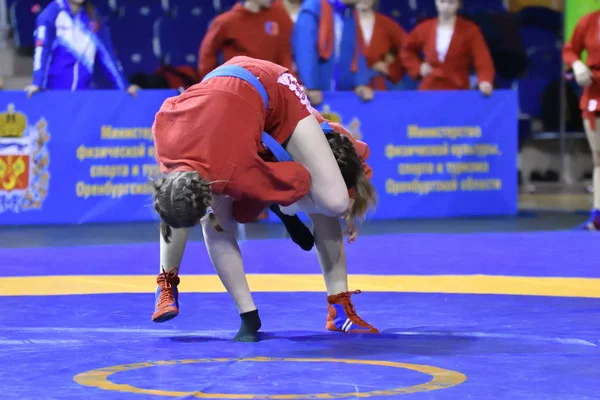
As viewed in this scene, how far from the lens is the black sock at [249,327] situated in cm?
389

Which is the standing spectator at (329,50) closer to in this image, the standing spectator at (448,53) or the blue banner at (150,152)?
the blue banner at (150,152)

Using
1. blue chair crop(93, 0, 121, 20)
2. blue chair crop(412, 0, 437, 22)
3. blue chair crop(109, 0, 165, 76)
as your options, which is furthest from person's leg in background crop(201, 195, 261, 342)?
blue chair crop(412, 0, 437, 22)

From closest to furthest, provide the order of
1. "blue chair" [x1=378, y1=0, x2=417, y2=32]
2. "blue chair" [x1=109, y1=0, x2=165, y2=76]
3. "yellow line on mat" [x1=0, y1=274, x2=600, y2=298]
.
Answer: "yellow line on mat" [x1=0, y1=274, x2=600, y2=298]
"blue chair" [x1=109, y1=0, x2=165, y2=76]
"blue chair" [x1=378, y1=0, x2=417, y2=32]

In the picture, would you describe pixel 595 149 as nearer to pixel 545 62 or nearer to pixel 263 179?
pixel 545 62

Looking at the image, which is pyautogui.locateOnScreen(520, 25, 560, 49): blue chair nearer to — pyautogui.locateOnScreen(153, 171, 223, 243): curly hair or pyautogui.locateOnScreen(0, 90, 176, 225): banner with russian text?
pyautogui.locateOnScreen(0, 90, 176, 225): banner with russian text

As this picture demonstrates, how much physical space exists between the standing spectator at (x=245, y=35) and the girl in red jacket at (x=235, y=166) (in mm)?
→ 4214

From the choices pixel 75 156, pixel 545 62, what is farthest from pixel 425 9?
pixel 75 156

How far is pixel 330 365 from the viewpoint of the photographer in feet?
11.2

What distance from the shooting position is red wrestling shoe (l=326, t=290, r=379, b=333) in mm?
4121

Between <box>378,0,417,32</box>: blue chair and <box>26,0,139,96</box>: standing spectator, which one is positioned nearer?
<box>26,0,139,96</box>: standing spectator

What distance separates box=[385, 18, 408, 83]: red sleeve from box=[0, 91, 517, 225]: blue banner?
669 millimetres

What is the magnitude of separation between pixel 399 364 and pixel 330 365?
0.20m

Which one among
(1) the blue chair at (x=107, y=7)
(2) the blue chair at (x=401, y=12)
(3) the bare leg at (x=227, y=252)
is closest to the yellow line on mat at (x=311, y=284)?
(3) the bare leg at (x=227, y=252)

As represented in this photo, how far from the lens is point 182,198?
350 centimetres
